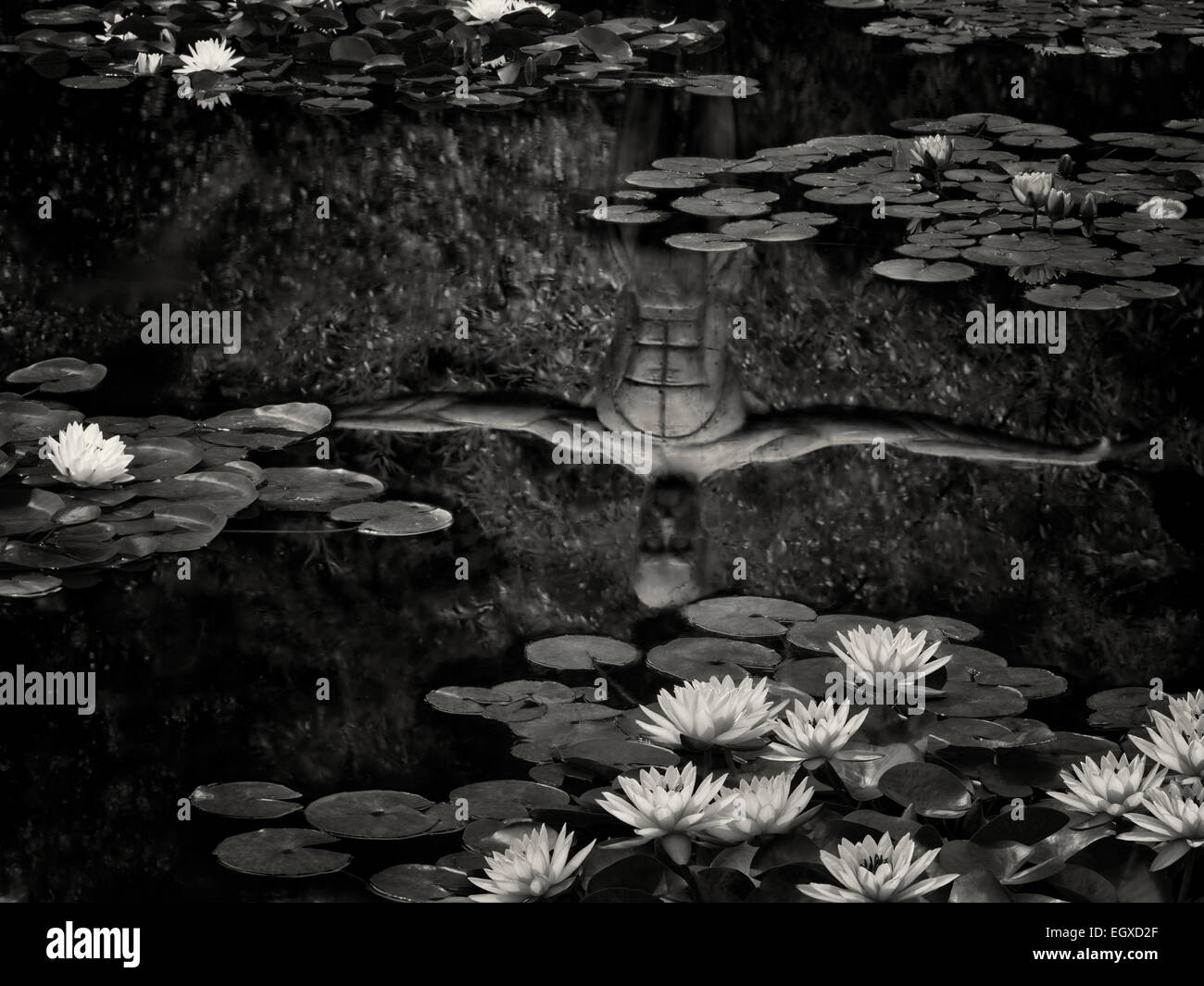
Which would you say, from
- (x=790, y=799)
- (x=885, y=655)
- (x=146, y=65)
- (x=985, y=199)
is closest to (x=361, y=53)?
(x=146, y=65)

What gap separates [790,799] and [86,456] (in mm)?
1369

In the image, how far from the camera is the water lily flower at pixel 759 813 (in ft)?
4.73

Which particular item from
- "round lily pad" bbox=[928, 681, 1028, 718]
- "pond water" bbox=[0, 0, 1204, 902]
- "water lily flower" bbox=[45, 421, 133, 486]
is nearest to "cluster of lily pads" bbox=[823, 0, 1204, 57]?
"pond water" bbox=[0, 0, 1204, 902]

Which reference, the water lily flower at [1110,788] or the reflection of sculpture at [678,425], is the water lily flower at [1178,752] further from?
the reflection of sculpture at [678,425]

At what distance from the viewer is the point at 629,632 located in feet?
6.84

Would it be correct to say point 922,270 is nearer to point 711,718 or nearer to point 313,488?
point 313,488

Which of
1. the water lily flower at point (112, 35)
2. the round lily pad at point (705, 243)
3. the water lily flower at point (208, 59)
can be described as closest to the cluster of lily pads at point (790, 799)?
the round lily pad at point (705, 243)

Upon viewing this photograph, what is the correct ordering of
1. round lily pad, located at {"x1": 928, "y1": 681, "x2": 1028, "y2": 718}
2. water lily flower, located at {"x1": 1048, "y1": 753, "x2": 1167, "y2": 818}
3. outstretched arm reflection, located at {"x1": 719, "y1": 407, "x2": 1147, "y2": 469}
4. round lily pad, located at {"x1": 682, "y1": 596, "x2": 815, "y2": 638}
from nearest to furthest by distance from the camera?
water lily flower, located at {"x1": 1048, "y1": 753, "x2": 1167, "y2": 818}
round lily pad, located at {"x1": 928, "y1": 681, "x2": 1028, "y2": 718}
round lily pad, located at {"x1": 682, "y1": 596, "x2": 815, "y2": 638}
outstretched arm reflection, located at {"x1": 719, "y1": 407, "x2": 1147, "y2": 469}

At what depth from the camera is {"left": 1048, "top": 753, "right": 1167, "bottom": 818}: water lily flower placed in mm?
1502

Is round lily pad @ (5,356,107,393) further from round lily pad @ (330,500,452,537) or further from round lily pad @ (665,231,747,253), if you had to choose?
round lily pad @ (665,231,747,253)

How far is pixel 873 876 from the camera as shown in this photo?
134 centimetres

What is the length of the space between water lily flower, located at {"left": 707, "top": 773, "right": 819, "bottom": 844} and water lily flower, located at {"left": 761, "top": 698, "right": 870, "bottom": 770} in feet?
0.32
